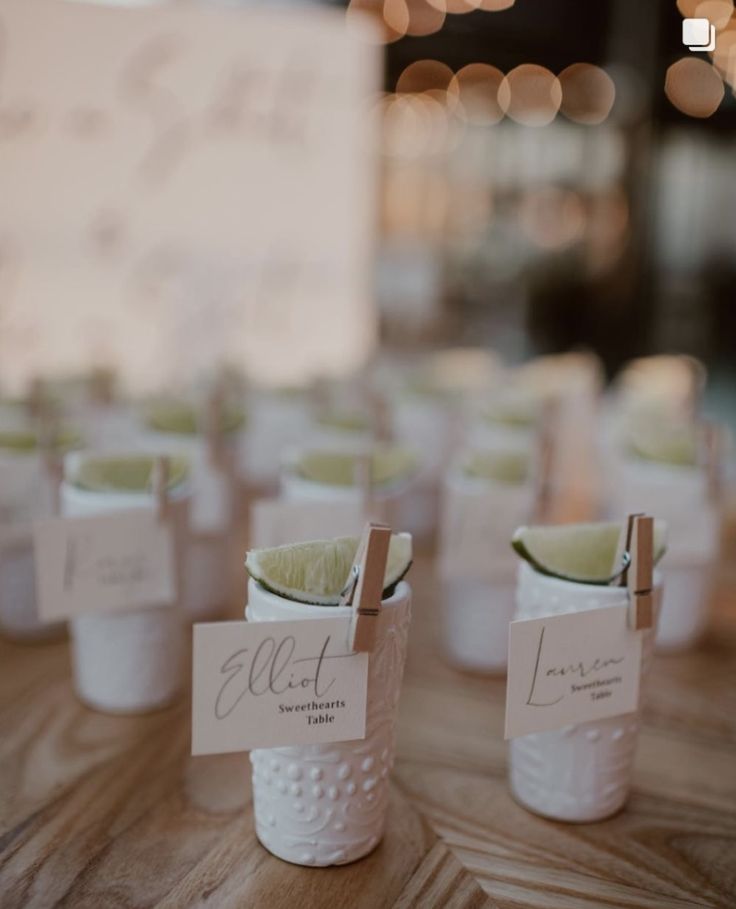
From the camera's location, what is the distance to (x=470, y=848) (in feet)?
2.95

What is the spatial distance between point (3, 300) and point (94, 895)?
1.83 meters

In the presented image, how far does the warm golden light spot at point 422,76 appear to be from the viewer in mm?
3650

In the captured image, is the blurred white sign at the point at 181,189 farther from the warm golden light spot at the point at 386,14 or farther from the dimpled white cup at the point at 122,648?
the dimpled white cup at the point at 122,648

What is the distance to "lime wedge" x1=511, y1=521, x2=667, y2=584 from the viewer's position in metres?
0.94

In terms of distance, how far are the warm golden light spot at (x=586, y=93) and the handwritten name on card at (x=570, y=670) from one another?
3477mm

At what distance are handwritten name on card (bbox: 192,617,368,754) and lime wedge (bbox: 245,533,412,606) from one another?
0.04 metres

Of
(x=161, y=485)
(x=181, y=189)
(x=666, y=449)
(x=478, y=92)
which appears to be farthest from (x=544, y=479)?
(x=478, y=92)

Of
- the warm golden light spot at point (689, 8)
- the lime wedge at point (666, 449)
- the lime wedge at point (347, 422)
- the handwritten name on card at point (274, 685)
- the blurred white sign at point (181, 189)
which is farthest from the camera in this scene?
the blurred white sign at point (181, 189)

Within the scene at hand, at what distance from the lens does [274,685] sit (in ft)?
2.58

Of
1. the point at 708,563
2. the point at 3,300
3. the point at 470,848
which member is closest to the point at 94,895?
the point at 470,848

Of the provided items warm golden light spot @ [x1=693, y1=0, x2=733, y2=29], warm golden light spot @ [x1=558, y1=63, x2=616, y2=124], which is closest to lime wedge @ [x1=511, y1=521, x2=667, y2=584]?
warm golden light spot @ [x1=693, y1=0, x2=733, y2=29]

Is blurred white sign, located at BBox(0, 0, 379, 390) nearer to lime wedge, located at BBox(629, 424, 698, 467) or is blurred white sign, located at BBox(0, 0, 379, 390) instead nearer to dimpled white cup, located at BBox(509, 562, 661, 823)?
lime wedge, located at BBox(629, 424, 698, 467)

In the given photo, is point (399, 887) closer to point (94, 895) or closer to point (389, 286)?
point (94, 895)

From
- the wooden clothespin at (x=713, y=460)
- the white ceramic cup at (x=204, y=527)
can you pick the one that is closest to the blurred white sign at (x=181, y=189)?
the white ceramic cup at (x=204, y=527)
